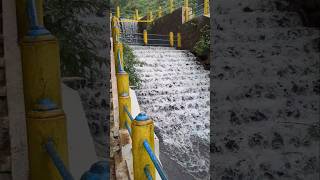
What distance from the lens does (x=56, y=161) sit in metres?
0.96

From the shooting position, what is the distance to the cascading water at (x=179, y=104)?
18.0ft

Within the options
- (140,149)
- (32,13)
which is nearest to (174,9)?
(140,149)

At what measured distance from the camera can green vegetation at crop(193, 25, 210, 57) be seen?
8.05m

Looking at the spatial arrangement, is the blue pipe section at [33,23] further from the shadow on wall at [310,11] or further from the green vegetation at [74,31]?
the shadow on wall at [310,11]

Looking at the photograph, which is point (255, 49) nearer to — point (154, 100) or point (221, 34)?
point (221, 34)

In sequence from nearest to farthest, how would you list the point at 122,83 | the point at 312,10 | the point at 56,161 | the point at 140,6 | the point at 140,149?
the point at 56,161 → the point at 312,10 → the point at 140,149 → the point at 122,83 → the point at 140,6

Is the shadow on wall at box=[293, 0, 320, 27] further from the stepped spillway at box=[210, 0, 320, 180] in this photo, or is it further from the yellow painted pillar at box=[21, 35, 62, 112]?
the yellow painted pillar at box=[21, 35, 62, 112]

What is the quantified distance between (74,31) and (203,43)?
6.59 metres

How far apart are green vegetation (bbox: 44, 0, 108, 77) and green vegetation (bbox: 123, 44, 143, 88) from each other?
4.89 m

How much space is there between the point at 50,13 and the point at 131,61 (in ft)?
19.0

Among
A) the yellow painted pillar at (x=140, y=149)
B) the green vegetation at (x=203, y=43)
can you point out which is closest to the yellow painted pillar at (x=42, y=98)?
the yellow painted pillar at (x=140, y=149)

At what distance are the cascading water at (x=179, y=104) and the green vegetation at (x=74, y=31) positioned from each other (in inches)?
143

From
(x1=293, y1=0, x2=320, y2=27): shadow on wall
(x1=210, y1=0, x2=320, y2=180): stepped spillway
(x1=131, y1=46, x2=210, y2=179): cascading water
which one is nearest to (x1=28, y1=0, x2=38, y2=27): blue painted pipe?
(x1=210, y1=0, x2=320, y2=180): stepped spillway

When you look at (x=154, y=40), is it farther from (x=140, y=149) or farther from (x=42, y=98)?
(x=42, y=98)
